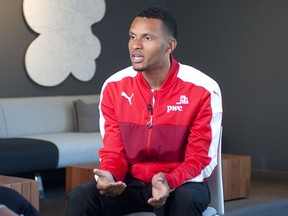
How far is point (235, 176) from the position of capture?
5.16m

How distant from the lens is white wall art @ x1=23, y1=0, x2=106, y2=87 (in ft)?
20.8

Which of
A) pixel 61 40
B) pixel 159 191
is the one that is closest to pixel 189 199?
pixel 159 191

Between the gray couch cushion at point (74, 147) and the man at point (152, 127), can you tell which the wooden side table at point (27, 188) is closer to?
the man at point (152, 127)

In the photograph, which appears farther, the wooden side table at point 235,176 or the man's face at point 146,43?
the wooden side table at point 235,176

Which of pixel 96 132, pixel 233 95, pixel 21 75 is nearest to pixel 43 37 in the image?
pixel 21 75

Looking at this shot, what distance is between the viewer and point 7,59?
6203 millimetres

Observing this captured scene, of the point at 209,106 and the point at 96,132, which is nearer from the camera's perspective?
the point at 209,106

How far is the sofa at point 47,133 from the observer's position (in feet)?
17.2

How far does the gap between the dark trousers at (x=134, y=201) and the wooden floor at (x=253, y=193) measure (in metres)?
2.04

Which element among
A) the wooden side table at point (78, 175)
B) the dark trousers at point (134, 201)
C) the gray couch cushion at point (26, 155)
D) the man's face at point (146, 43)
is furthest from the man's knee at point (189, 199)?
the gray couch cushion at point (26, 155)

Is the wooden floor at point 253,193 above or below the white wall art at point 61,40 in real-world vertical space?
below

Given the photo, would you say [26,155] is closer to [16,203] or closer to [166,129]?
[166,129]

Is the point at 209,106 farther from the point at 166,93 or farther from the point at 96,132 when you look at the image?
the point at 96,132

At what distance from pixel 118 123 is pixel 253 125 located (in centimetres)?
412
